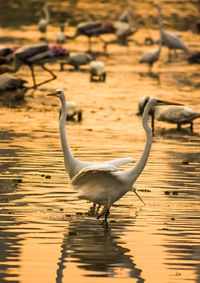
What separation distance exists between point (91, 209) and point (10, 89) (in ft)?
37.7

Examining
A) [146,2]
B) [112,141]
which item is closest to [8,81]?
[112,141]

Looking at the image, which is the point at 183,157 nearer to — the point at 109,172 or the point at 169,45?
the point at 109,172

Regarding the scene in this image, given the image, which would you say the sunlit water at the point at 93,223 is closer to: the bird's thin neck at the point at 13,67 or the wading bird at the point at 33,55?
the wading bird at the point at 33,55

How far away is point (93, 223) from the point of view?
1118 centimetres

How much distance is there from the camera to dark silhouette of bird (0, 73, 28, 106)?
22984 mm

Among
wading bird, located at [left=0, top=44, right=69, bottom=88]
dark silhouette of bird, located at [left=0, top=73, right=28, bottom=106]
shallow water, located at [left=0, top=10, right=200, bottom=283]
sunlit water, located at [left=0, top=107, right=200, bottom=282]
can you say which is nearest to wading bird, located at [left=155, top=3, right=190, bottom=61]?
wading bird, located at [left=0, top=44, right=69, bottom=88]

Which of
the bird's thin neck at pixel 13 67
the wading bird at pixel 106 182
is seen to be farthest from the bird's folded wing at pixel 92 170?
the bird's thin neck at pixel 13 67

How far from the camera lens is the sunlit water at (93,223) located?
359 inches

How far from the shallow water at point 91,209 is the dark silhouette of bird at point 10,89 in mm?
633

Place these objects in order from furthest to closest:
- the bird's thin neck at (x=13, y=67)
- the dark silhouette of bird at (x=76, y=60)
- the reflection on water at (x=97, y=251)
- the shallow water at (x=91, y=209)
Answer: the dark silhouette of bird at (x=76, y=60) < the bird's thin neck at (x=13, y=67) < the shallow water at (x=91, y=209) < the reflection on water at (x=97, y=251)

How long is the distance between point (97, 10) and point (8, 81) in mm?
31793

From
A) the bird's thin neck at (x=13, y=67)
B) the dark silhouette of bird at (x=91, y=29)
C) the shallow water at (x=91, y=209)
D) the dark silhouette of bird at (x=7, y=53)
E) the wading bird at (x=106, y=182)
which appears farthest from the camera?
the dark silhouette of bird at (x=91, y=29)

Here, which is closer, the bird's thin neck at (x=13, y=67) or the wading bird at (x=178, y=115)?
the wading bird at (x=178, y=115)

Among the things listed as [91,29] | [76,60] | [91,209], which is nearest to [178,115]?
[91,209]
